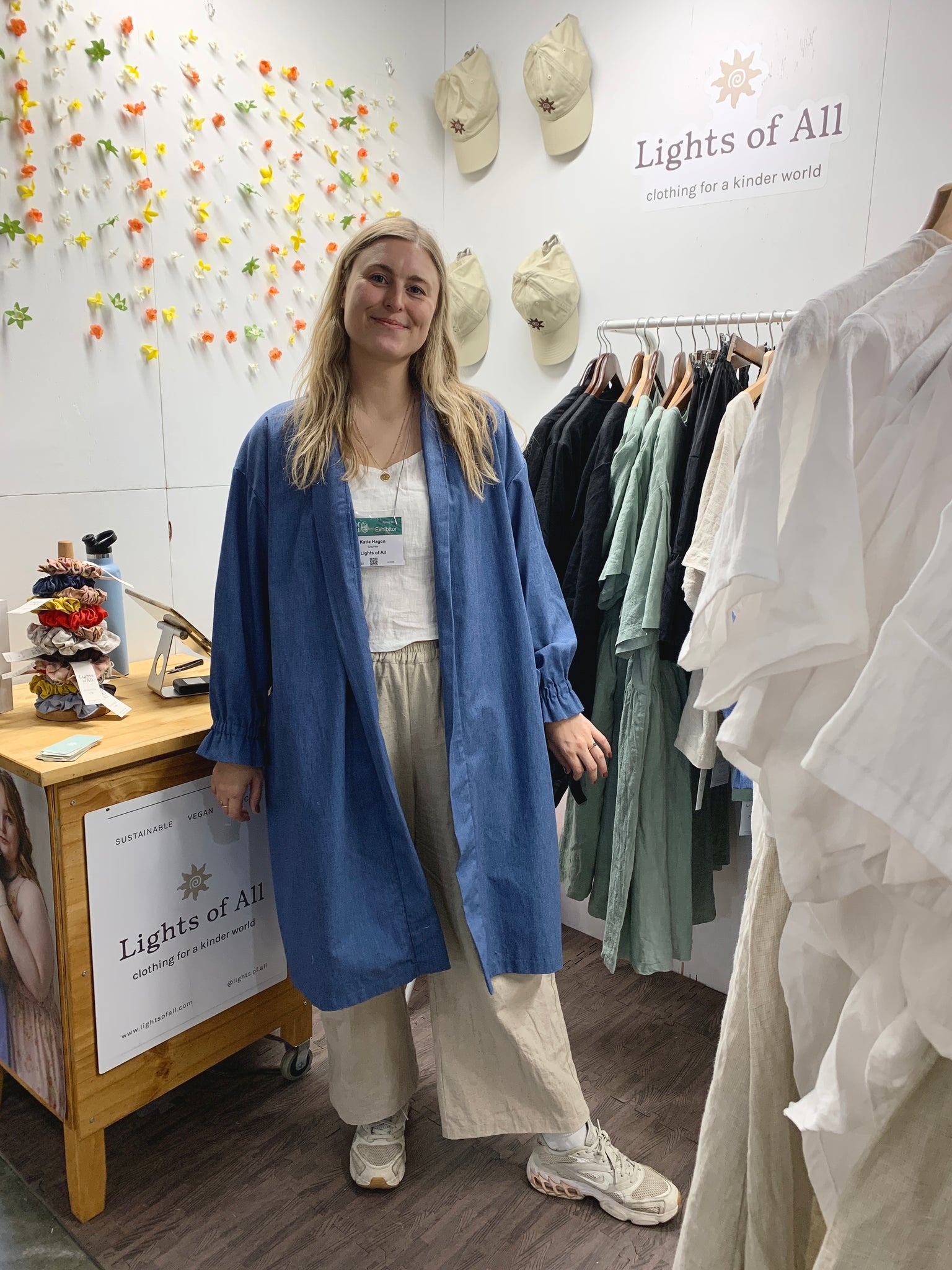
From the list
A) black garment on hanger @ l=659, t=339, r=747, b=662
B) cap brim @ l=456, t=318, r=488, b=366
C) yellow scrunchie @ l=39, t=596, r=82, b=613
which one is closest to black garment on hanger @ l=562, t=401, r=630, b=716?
black garment on hanger @ l=659, t=339, r=747, b=662

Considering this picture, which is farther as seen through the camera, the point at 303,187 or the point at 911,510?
the point at 303,187

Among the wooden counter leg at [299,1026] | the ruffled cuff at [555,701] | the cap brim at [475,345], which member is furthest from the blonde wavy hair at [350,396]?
the wooden counter leg at [299,1026]

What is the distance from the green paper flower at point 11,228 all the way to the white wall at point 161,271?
0.02m

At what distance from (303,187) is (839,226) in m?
1.36

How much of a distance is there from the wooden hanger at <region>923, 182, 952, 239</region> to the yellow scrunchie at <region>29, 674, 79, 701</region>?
1.62m

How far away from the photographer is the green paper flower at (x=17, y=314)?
2020 millimetres

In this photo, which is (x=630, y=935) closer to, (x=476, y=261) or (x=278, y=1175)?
(x=278, y=1175)

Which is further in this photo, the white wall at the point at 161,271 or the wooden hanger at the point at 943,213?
the white wall at the point at 161,271

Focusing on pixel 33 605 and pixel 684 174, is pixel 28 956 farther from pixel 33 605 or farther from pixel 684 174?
pixel 684 174

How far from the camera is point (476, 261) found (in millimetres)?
2832

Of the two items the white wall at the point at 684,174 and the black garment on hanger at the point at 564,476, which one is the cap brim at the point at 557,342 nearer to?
the white wall at the point at 684,174

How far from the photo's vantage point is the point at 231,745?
1.73 meters

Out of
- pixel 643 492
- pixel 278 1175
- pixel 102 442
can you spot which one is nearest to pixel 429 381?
pixel 643 492

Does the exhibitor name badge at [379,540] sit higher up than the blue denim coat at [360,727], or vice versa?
the exhibitor name badge at [379,540]
